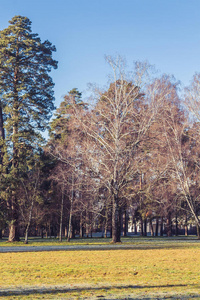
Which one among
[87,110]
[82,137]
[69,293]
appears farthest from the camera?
[82,137]

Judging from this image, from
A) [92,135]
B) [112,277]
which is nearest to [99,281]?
[112,277]

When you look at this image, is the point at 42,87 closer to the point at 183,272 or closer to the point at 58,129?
the point at 58,129

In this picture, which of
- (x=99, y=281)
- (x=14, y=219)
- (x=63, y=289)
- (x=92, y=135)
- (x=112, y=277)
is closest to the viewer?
(x=63, y=289)

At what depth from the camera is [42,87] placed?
1505 inches

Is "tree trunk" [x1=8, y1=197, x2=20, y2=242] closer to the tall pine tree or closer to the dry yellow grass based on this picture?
the tall pine tree

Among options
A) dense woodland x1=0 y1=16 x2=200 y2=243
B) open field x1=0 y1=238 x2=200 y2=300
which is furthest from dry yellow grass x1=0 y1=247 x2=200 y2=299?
dense woodland x1=0 y1=16 x2=200 y2=243

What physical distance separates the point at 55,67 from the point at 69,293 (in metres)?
33.6

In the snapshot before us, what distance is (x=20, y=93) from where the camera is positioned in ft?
121

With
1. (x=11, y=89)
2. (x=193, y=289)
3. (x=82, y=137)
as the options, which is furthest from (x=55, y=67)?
(x=193, y=289)

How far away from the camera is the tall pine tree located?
35438mm

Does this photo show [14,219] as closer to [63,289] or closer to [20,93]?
[20,93]

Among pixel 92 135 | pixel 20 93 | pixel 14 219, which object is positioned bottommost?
pixel 14 219

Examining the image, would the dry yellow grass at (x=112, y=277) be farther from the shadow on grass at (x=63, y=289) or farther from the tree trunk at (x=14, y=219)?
the tree trunk at (x=14, y=219)

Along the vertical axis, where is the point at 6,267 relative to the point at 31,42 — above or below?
below
